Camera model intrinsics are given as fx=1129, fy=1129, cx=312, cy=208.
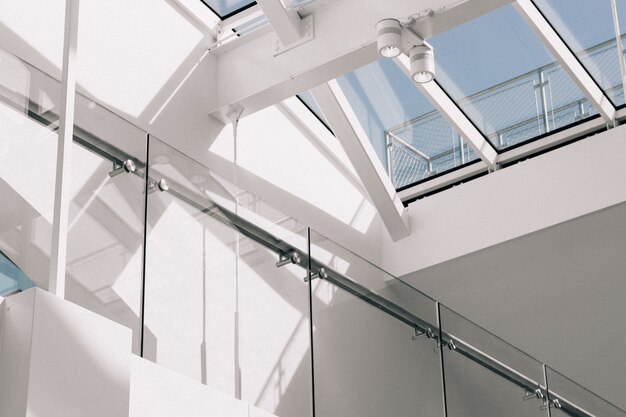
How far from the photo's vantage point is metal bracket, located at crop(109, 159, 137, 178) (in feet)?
14.2

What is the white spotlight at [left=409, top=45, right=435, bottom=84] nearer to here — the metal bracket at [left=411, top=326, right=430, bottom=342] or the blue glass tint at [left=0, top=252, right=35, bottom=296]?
the metal bracket at [left=411, top=326, right=430, bottom=342]

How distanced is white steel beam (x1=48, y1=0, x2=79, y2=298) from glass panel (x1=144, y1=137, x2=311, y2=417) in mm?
819

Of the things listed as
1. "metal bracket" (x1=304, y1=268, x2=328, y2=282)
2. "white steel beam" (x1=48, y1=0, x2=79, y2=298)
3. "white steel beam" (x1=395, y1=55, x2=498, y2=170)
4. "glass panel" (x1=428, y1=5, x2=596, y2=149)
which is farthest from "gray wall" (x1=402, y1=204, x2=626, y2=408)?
"white steel beam" (x1=48, y1=0, x2=79, y2=298)

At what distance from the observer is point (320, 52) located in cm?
720

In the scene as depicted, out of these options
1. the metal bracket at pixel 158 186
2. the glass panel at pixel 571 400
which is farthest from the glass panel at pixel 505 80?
the metal bracket at pixel 158 186

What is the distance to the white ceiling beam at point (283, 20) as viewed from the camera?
23.5 feet

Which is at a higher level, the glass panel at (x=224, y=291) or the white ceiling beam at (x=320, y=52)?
the white ceiling beam at (x=320, y=52)

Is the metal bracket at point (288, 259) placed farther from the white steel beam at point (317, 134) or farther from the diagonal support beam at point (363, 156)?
the white steel beam at point (317, 134)

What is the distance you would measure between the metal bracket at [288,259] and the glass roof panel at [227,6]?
3119 millimetres

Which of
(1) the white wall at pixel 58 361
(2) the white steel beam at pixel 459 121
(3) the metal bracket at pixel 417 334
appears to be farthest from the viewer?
(2) the white steel beam at pixel 459 121

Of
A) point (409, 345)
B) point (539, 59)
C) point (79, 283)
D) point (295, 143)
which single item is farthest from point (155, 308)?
point (539, 59)

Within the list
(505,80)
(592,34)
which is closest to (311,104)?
(505,80)

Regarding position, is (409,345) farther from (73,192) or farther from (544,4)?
(544,4)

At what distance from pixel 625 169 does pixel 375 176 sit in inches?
72.8
